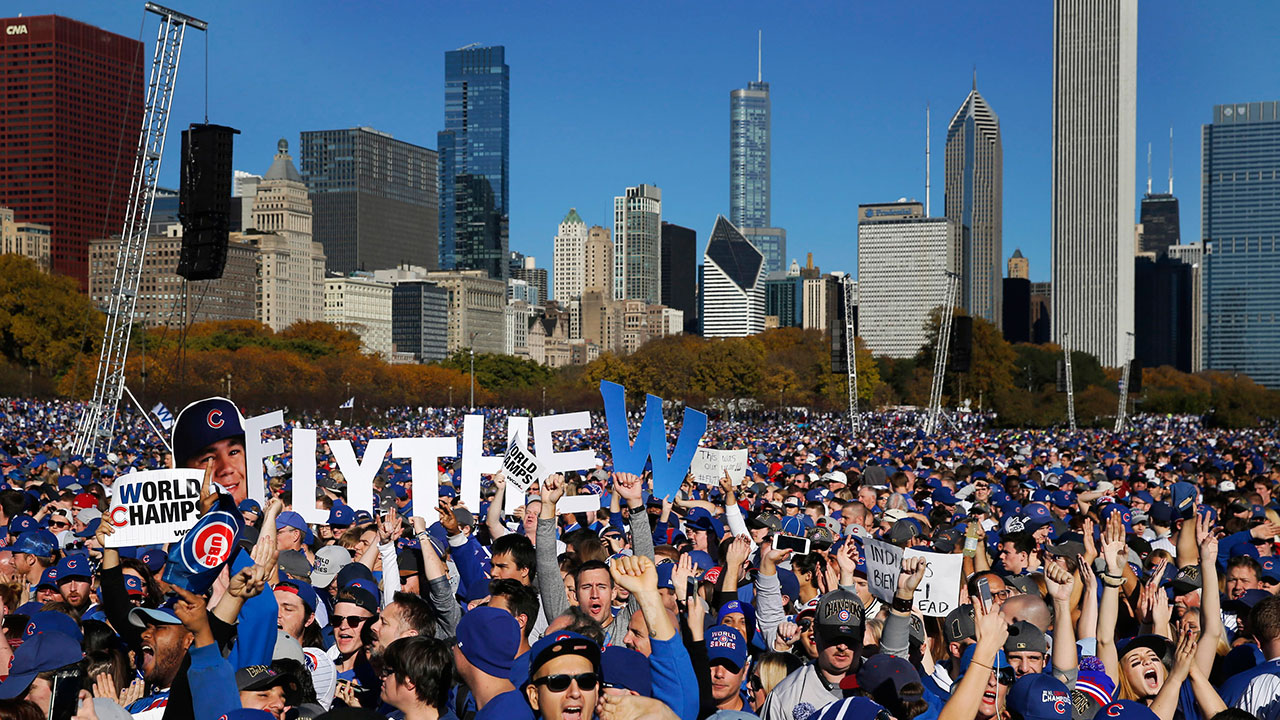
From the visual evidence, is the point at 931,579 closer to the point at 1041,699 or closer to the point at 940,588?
the point at 940,588

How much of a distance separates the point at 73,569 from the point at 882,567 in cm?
483

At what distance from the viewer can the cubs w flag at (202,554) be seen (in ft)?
17.9

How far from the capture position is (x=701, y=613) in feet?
18.0

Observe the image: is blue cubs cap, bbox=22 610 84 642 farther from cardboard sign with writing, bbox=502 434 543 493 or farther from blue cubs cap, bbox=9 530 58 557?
cardboard sign with writing, bbox=502 434 543 493

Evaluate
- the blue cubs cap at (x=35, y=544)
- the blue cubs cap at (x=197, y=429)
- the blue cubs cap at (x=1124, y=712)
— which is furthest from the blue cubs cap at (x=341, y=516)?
the blue cubs cap at (x=1124, y=712)

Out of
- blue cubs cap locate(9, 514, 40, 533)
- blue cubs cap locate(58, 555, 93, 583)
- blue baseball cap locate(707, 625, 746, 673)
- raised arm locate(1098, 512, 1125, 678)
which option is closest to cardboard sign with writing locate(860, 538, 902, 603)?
raised arm locate(1098, 512, 1125, 678)

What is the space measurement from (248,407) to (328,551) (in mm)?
51951

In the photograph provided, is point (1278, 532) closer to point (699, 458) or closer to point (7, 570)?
point (699, 458)

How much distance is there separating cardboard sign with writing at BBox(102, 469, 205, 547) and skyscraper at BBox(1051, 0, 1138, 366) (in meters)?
189

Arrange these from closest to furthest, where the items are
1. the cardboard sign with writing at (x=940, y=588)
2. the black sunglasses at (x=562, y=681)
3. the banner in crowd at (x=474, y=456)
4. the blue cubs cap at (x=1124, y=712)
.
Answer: the black sunglasses at (x=562, y=681) < the blue cubs cap at (x=1124, y=712) < the cardboard sign with writing at (x=940, y=588) < the banner in crowd at (x=474, y=456)

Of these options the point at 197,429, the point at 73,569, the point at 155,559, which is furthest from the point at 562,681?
the point at 197,429

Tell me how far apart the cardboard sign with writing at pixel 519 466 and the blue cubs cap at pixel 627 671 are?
7.84 m

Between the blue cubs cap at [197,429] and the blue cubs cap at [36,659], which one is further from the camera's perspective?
the blue cubs cap at [197,429]

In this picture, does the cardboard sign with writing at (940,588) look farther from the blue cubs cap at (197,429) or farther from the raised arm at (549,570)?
the blue cubs cap at (197,429)
